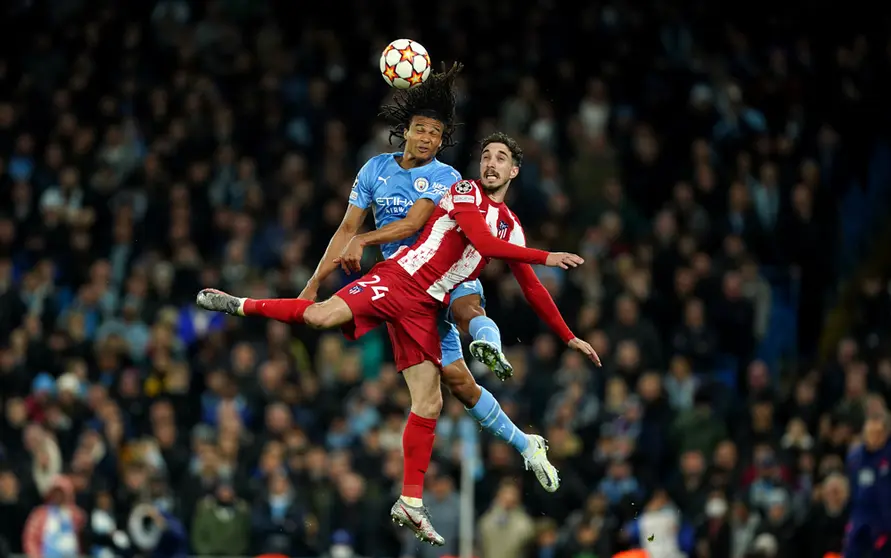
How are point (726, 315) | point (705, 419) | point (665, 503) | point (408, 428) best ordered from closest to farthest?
point (408, 428), point (665, 503), point (705, 419), point (726, 315)

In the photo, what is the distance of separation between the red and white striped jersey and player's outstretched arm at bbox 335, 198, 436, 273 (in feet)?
0.20

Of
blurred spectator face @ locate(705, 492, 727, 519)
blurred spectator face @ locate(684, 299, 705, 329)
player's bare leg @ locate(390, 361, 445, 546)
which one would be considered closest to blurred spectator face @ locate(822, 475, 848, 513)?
blurred spectator face @ locate(705, 492, 727, 519)

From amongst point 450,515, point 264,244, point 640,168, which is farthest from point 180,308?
point 640,168

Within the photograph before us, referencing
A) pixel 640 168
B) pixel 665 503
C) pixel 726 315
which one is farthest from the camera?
pixel 640 168

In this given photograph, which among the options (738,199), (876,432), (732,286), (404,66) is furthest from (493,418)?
(738,199)

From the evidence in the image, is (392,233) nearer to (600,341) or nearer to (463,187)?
(463,187)

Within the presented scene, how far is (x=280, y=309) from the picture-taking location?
913 cm

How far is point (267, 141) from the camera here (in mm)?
18078

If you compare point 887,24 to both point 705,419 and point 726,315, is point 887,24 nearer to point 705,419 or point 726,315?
point 726,315

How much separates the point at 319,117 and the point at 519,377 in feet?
16.0

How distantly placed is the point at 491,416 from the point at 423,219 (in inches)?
51.0

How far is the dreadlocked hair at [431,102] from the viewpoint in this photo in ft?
30.6

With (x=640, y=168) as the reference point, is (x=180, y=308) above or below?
below

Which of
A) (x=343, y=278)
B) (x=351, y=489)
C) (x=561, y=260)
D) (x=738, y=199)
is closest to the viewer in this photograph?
(x=561, y=260)
